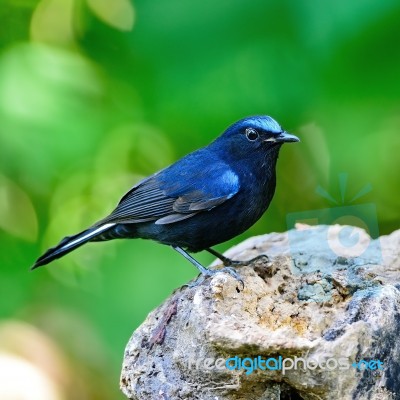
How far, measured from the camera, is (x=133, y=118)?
532 centimetres

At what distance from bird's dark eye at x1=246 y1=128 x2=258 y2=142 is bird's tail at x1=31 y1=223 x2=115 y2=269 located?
3.39ft

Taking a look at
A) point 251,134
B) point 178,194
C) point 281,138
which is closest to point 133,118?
point 178,194

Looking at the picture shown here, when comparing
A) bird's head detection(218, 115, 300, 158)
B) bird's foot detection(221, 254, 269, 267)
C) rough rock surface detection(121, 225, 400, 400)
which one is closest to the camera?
rough rock surface detection(121, 225, 400, 400)

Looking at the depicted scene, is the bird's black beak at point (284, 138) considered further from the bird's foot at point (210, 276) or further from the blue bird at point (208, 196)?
the bird's foot at point (210, 276)

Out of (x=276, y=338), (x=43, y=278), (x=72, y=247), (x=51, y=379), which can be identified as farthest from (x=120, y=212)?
(x=276, y=338)

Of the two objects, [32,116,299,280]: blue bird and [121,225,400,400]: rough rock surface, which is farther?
[32,116,299,280]: blue bird

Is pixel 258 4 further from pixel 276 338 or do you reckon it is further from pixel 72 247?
pixel 276 338

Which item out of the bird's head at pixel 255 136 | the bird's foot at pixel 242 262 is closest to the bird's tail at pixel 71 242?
the bird's foot at pixel 242 262

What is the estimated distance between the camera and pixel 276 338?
282cm

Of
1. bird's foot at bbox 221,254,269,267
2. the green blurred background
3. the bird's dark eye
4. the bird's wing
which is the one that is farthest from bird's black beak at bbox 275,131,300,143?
the green blurred background

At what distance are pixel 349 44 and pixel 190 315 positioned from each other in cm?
266

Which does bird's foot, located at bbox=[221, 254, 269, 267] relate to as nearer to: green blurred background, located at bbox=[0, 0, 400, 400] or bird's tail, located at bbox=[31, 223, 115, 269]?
bird's tail, located at bbox=[31, 223, 115, 269]

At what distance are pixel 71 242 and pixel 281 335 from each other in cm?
213

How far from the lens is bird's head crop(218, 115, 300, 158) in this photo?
4332 mm
